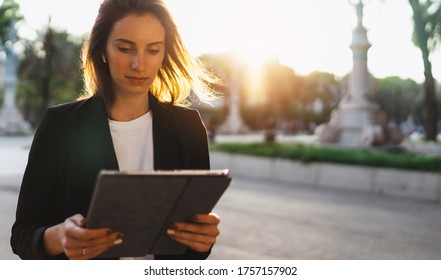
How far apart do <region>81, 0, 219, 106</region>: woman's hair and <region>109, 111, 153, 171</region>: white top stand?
91 mm

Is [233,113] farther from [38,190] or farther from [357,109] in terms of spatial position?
[38,190]

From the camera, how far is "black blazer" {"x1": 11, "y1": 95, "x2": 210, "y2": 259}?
1.70m

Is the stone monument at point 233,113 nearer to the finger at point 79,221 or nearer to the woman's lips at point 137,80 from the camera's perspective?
the woman's lips at point 137,80

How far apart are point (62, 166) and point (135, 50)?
0.40 m

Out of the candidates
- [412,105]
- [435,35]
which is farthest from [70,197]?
[412,105]

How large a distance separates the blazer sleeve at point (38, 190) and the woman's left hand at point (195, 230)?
39 centimetres

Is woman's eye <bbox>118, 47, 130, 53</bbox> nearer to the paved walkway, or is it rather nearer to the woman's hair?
the woman's hair

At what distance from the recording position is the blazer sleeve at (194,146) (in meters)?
1.87

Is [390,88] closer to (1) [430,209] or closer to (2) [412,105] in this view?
(2) [412,105]

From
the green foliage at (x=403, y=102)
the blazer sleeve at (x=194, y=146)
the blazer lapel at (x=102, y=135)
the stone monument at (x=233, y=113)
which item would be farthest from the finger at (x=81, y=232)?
the green foliage at (x=403, y=102)

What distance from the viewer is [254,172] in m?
11.3

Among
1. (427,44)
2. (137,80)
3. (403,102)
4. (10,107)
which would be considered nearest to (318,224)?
(137,80)

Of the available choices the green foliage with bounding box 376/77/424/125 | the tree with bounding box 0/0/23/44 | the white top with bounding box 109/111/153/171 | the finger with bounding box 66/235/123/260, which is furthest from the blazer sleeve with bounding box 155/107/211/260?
the green foliage with bounding box 376/77/424/125

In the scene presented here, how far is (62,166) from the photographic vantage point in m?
1.73
